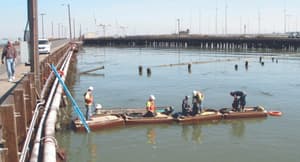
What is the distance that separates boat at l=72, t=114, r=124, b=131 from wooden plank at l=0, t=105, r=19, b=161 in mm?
11810

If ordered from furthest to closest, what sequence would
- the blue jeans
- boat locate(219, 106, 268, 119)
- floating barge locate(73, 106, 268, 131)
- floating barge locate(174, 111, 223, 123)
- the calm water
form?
boat locate(219, 106, 268, 119) < floating barge locate(174, 111, 223, 123) < floating barge locate(73, 106, 268, 131) < the blue jeans < the calm water

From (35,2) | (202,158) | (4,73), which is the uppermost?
(35,2)

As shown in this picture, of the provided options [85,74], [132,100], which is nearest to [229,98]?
[132,100]

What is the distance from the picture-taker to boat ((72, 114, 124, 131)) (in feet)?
67.0

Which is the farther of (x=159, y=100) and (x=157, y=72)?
(x=157, y=72)

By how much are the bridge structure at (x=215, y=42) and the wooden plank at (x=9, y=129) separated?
10150 cm

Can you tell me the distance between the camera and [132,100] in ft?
102

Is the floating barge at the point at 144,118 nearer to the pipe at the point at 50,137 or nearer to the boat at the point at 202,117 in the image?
the boat at the point at 202,117

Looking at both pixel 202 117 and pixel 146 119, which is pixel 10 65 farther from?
pixel 202 117

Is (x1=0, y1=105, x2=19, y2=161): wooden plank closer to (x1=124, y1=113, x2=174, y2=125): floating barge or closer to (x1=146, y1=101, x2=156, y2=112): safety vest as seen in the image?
(x1=124, y1=113, x2=174, y2=125): floating barge

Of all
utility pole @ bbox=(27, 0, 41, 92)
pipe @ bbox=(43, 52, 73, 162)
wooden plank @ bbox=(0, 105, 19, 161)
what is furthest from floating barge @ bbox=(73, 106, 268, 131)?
Answer: wooden plank @ bbox=(0, 105, 19, 161)

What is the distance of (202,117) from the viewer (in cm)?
2273

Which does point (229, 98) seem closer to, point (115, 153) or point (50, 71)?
point (50, 71)

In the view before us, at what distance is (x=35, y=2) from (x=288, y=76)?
38.3 m
